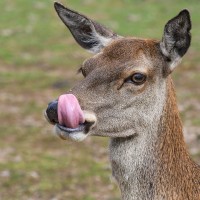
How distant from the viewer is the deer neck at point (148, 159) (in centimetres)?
552

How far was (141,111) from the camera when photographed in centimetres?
554

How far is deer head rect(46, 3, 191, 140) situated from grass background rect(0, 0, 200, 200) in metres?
4.27

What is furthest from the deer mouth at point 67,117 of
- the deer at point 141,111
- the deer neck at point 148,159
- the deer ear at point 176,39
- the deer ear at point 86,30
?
the deer ear at point 86,30

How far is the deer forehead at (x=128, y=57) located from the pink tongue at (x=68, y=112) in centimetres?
47

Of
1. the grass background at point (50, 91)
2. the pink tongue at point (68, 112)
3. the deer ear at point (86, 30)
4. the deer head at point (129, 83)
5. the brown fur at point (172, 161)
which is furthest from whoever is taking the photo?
the grass background at point (50, 91)

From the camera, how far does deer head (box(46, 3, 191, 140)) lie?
5.48m

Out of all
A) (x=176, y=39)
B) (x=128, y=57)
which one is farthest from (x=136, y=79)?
(x=176, y=39)

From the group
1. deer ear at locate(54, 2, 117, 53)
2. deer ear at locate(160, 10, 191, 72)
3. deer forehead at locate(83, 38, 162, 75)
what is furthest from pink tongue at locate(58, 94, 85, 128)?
deer ear at locate(54, 2, 117, 53)

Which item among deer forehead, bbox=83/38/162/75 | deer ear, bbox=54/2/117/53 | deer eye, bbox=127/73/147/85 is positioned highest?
deer ear, bbox=54/2/117/53

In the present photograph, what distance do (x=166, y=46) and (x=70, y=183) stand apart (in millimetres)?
5144

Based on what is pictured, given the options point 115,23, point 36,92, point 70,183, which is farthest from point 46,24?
point 70,183

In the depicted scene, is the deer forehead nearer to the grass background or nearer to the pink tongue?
the pink tongue

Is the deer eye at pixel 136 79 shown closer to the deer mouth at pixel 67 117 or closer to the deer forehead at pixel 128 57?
the deer forehead at pixel 128 57

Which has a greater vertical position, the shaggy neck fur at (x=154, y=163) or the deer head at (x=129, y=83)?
the deer head at (x=129, y=83)
